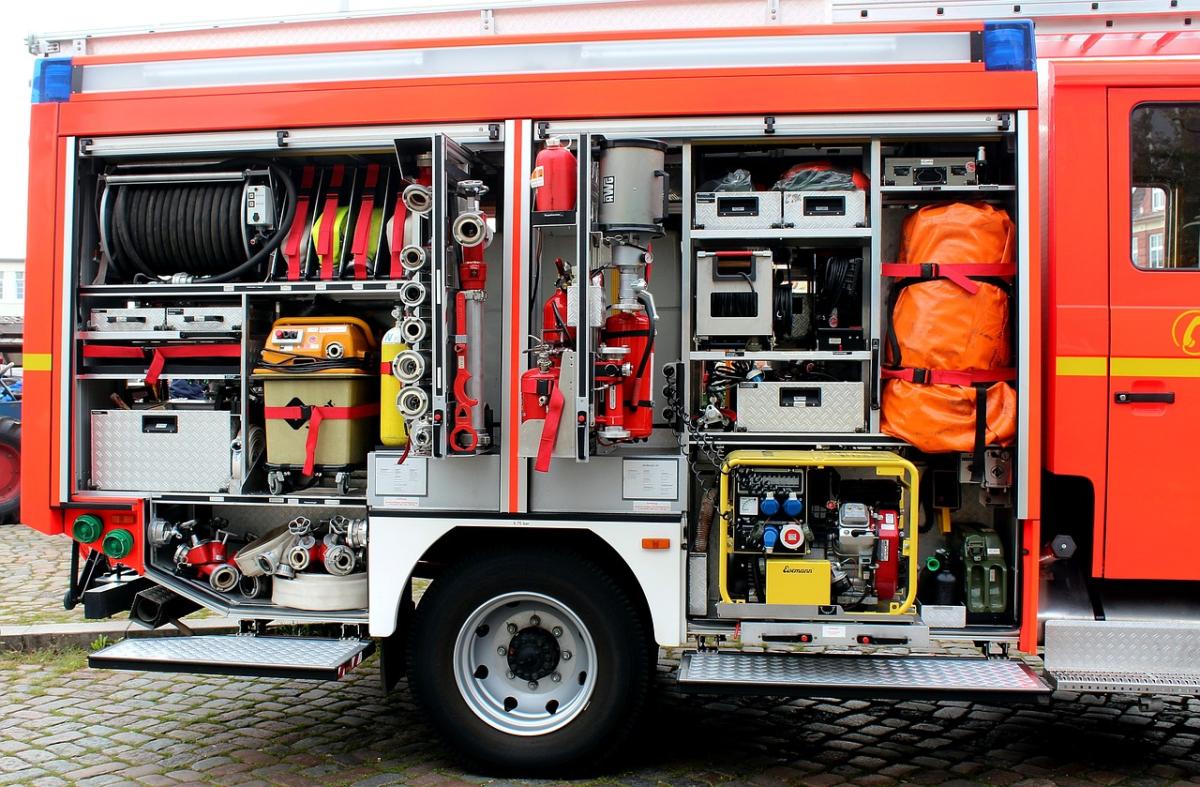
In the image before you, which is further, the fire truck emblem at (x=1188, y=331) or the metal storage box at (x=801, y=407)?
the metal storage box at (x=801, y=407)

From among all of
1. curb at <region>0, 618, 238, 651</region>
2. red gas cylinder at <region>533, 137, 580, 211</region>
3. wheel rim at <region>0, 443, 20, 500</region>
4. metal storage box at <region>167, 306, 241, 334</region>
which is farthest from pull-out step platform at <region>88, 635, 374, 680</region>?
wheel rim at <region>0, 443, 20, 500</region>

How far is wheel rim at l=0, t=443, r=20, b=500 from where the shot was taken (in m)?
13.1

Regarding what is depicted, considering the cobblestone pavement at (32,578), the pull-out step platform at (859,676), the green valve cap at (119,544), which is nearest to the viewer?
the pull-out step platform at (859,676)

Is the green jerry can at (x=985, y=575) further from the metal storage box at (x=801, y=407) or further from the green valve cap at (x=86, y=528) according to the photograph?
the green valve cap at (x=86, y=528)

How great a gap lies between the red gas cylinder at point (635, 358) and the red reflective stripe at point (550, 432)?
0.30 m

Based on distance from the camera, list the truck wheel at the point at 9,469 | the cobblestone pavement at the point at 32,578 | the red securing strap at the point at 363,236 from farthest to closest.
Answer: the truck wheel at the point at 9,469 < the cobblestone pavement at the point at 32,578 < the red securing strap at the point at 363,236

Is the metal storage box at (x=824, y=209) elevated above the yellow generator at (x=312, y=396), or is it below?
above

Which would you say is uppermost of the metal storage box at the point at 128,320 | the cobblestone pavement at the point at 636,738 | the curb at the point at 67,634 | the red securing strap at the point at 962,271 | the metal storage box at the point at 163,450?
the red securing strap at the point at 962,271

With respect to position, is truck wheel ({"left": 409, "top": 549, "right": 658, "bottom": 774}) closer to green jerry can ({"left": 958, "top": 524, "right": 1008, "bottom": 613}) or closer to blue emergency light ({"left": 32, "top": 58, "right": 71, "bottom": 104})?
green jerry can ({"left": 958, "top": 524, "right": 1008, "bottom": 613})

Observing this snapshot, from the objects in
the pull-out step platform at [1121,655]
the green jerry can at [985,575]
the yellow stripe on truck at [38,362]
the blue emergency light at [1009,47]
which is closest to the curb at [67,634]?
the yellow stripe on truck at [38,362]

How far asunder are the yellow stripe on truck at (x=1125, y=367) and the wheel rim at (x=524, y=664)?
2476 mm

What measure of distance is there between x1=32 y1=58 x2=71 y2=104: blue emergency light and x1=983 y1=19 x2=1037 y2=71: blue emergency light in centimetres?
437

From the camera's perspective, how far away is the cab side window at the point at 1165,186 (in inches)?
191

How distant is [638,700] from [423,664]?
3.34 feet
